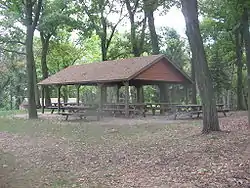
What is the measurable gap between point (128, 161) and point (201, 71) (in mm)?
4046

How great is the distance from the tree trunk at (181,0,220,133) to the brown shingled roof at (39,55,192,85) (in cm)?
Answer: 1041

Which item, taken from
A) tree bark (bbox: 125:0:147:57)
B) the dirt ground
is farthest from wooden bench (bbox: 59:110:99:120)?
tree bark (bbox: 125:0:147:57)

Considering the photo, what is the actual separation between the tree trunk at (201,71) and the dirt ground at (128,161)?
1.74ft

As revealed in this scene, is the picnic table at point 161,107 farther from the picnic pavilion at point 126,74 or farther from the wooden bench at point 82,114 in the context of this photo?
the wooden bench at point 82,114

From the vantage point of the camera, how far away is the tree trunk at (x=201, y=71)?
1067 centimetres

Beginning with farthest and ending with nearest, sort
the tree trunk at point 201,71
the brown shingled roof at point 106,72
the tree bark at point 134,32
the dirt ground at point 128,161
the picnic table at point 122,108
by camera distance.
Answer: the tree bark at point 134,32, the brown shingled roof at point 106,72, the picnic table at point 122,108, the tree trunk at point 201,71, the dirt ground at point 128,161

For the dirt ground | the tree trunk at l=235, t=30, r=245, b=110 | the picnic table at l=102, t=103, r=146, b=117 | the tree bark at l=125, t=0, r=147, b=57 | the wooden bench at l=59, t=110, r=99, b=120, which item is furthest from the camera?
the tree bark at l=125, t=0, r=147, b=57

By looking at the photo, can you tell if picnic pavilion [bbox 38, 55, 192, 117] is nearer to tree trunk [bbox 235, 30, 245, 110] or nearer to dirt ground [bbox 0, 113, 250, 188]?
tree trunk [bbox 235, 30, 245, 110]

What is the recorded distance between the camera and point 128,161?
8.15 meters

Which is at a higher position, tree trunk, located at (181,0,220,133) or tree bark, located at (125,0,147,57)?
tree bark, located at (125,0,147,57)

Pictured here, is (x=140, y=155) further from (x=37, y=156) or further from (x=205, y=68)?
(x=205, y=68)

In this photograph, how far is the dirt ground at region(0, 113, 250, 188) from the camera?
21.5 feet

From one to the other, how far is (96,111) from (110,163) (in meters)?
12.2

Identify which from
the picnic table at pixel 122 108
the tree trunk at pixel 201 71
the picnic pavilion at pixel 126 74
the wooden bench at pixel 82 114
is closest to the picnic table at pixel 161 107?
the picnic table at pixel 122 108
